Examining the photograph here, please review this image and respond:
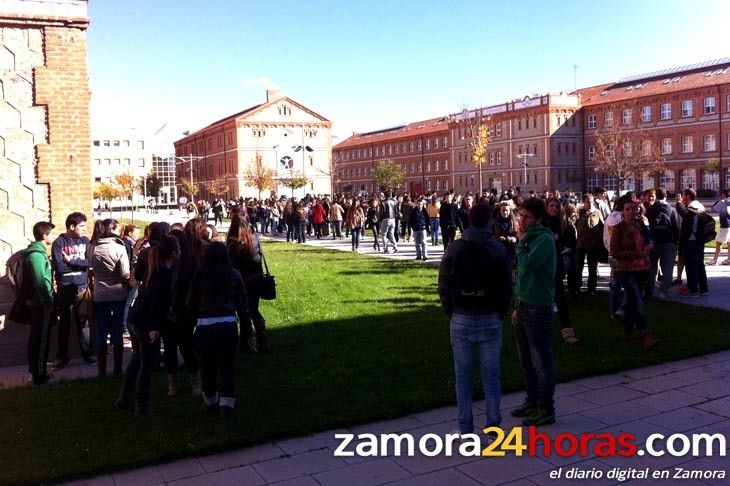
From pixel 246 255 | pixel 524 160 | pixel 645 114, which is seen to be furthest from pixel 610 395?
pixel 524 160

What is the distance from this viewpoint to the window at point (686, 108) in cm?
6781

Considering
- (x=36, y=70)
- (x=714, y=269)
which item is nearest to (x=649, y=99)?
(x=714, y=269)

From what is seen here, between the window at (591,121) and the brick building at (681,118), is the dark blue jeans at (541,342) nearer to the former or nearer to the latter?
the brick building at (681,118)

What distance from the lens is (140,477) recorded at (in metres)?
5.03

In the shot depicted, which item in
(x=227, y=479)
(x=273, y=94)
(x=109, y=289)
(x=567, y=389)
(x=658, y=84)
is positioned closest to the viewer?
(x=227, y=479)

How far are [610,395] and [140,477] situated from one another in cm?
418

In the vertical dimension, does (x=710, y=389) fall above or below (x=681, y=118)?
below

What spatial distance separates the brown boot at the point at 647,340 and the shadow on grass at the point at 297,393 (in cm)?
10

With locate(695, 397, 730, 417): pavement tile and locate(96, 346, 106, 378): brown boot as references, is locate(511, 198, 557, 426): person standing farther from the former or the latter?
locate(96, 346, 106, 378): brown boot

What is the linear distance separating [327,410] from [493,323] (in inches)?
74.0

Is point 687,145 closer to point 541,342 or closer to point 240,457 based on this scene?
point 541,342

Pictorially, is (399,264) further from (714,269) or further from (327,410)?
(327,410)

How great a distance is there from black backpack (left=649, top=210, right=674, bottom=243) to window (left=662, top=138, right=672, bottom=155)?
63.4 metres

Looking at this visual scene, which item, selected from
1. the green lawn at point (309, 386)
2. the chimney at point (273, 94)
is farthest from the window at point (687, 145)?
the green lawn at point (309, 386)
